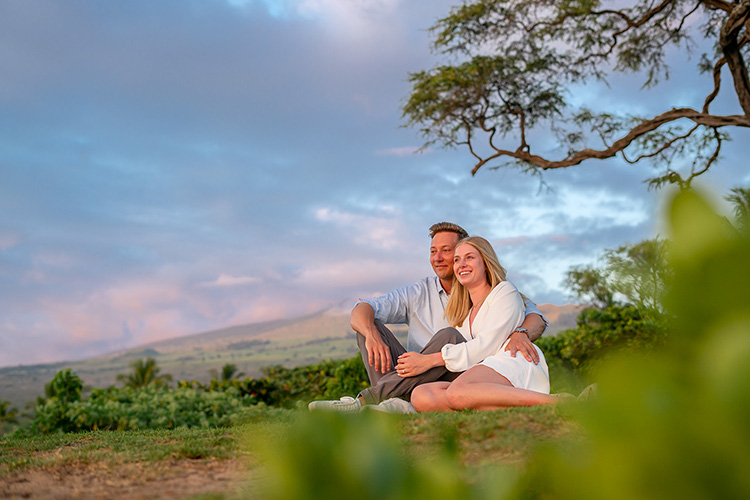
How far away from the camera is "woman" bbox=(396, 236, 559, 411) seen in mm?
4484

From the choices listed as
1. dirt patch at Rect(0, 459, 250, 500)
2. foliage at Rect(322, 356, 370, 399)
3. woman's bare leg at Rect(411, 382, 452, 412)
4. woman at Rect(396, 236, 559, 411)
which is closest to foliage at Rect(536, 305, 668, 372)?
foliage at Rect(322, 356, 370, 399)

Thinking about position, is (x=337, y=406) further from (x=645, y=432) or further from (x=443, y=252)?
(x=645, y=432)

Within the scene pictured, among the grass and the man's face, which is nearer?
the grass

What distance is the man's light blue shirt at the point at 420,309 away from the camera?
21.6 feet

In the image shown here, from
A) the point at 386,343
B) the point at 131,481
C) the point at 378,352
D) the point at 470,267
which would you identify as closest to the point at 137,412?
the point at 386,343

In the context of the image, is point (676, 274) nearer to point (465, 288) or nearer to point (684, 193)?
point (684, 193)

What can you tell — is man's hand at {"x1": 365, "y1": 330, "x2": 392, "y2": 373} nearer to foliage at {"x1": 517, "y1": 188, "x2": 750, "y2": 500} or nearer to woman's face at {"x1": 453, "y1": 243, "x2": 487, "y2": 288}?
woman's face at {"x1": 453, "y1": 243, "x2": 487, "y2": 288}

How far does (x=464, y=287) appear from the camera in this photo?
6.13 m

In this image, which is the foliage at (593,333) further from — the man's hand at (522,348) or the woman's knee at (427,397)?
the woman's knee at (427,397)

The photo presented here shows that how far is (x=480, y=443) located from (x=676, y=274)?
8.84 ft

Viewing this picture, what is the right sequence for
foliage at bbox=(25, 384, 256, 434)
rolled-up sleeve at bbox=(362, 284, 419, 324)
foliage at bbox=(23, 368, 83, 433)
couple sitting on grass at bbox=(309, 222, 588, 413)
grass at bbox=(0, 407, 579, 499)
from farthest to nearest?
foliage at bbox=(23, 368, 83, 433) < foliage at bbox=(25, 384, 256, 434) < rolled-up sleeve at bbox=(362, 284, 419, 324) < couple sitting on grass at bbox=(309, 222, 588, 413) < grass at bbox=(0, 407, 579, 499)

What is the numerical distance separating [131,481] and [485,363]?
295 centimetres

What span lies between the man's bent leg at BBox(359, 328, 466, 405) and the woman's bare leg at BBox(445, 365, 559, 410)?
60cm

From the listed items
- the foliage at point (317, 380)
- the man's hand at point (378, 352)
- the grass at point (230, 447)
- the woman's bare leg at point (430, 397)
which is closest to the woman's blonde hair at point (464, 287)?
the man's hand at point (378, 352)
